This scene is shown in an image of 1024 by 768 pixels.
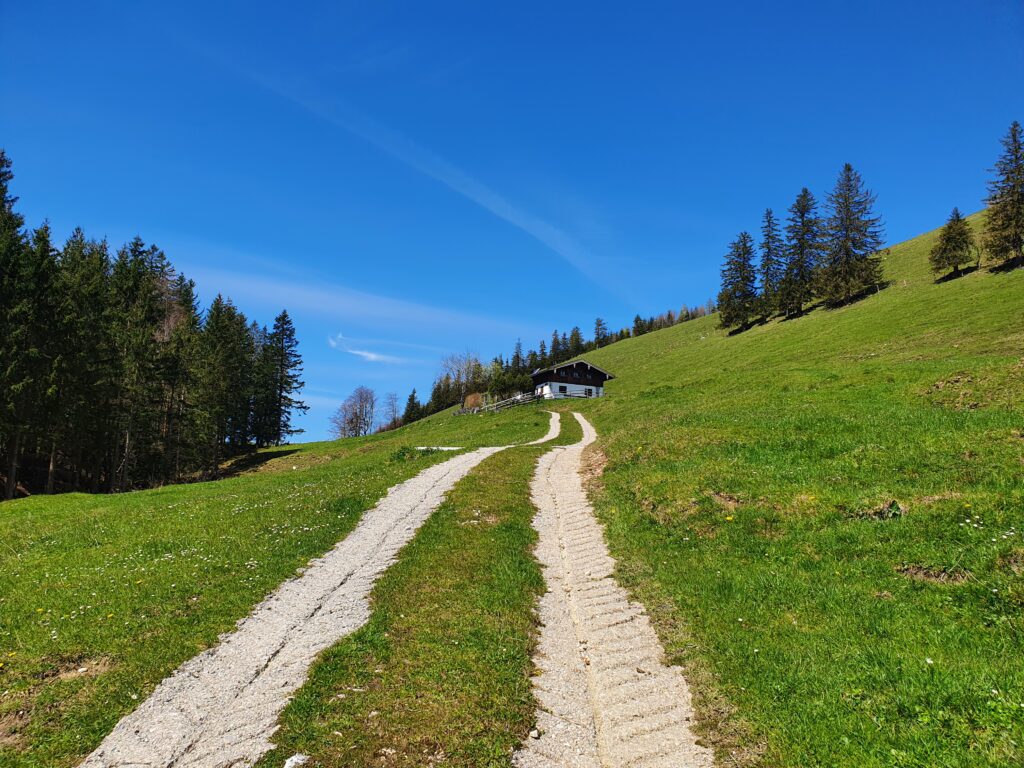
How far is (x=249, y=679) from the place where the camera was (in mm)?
8117

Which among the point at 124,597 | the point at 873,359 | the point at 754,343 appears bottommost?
the point at 124,597

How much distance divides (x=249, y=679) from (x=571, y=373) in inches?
3271

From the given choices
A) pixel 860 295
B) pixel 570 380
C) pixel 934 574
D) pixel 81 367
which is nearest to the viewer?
pixel 934 574

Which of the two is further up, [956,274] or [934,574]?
[956,274]

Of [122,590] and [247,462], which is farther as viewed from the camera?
[247,462]

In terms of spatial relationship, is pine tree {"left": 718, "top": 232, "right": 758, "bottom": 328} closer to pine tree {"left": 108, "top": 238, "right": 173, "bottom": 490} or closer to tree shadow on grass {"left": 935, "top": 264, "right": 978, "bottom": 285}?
tree shadow on grass {"left": 935, "top": 264, "right": 978, "bottom": 285}

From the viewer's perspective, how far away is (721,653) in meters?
8.05

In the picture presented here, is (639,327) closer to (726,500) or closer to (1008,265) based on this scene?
(1008,265)

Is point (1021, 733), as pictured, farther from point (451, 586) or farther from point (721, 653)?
point (451, 586)

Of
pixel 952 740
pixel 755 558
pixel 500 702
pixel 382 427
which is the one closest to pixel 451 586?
pixel 500 702

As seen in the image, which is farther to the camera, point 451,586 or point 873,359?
point 873,359

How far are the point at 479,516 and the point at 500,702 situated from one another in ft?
34.2

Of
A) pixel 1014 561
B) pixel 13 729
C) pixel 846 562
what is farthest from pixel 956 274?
pixel 13 729

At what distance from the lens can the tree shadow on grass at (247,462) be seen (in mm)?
68625
